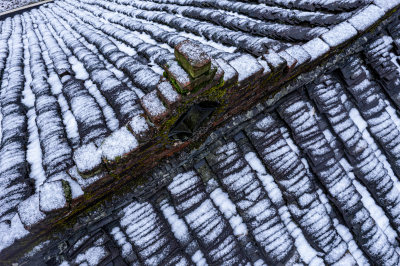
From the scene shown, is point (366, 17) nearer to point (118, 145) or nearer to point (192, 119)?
point (192, 119)

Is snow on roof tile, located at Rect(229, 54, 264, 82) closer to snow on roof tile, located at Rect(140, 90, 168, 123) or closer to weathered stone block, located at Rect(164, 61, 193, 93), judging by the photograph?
weathered stone block, located at Rect(164, 61, 193, 93)

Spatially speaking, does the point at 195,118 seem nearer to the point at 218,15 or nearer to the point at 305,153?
the point at 305,153

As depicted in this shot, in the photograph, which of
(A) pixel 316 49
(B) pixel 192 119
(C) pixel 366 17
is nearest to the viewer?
(B) pixel 192 119

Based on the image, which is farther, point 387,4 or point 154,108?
point 387,4

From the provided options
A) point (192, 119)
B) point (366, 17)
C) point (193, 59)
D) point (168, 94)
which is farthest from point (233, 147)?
point (366, 17)

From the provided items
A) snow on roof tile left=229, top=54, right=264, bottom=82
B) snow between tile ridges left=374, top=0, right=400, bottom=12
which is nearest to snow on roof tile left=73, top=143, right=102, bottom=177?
snow on roof tile left=229, top=54, right=264, bottom=82

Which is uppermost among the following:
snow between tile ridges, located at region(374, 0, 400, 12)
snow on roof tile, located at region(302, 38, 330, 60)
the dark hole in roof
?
snow between tile ridges, located at region(374, 0, 400, 12)

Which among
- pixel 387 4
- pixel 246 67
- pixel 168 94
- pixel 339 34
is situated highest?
pixel 387 4
